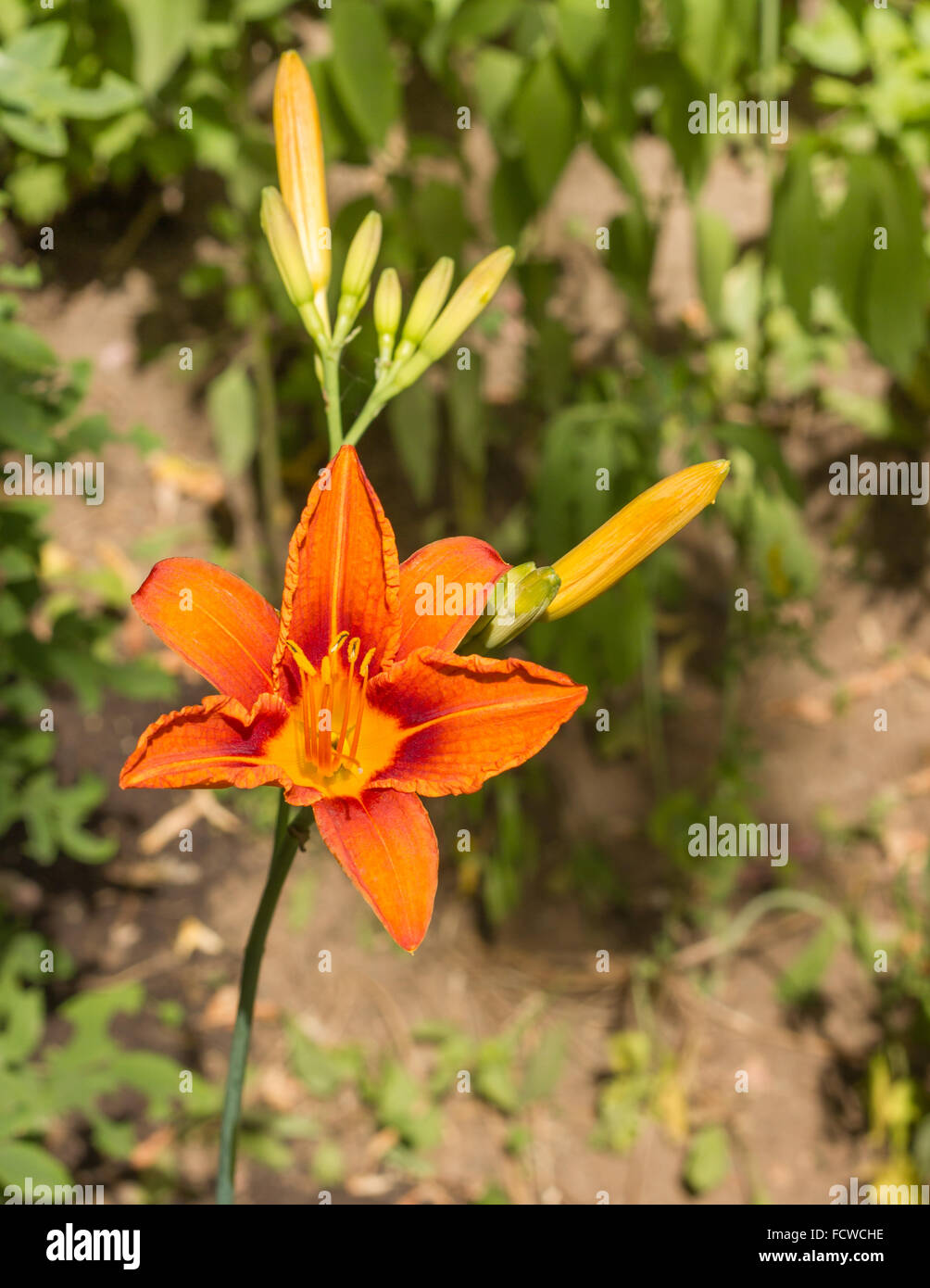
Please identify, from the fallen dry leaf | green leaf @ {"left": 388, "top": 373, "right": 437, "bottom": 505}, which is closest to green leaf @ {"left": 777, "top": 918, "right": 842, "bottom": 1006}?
the fallen dry leaf

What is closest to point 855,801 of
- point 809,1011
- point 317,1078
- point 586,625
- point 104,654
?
point 809,1011

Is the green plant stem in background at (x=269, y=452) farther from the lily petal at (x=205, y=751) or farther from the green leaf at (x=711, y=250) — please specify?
the lily petal at (x=205, y=751)

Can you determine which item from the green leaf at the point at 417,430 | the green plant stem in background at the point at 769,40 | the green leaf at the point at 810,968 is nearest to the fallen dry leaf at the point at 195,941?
the green leaf at the point at 417,430

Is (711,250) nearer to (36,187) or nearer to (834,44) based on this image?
(834,44)

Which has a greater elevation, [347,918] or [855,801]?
[855,801]

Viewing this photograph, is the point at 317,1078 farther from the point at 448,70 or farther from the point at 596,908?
the point at 448,70

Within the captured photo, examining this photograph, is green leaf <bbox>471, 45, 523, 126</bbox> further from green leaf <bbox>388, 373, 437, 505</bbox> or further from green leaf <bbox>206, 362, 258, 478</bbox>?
green leaf <bbox>206, 362, 258, 478</bbox>

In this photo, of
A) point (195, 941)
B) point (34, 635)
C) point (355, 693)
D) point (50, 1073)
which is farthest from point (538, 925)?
point (355, 693)
